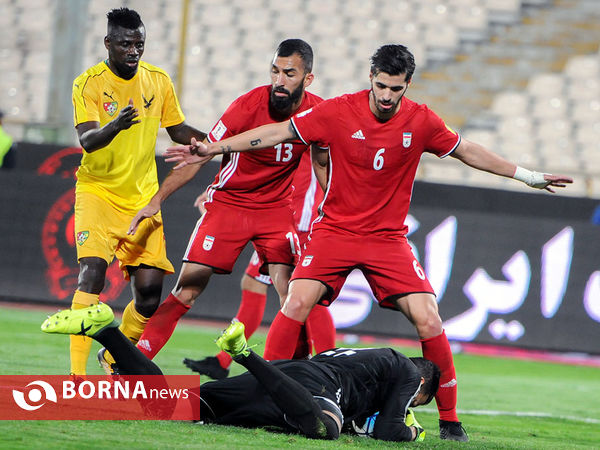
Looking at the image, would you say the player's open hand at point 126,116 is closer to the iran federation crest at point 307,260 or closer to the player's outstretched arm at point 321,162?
the player's outstretched arm at point 321,162

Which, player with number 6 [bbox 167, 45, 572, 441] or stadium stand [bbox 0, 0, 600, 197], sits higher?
stadium stand [bbox 0, 0, 600, 197]

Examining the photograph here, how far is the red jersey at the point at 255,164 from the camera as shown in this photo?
5.80 metres

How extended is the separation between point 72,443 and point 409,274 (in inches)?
82.7

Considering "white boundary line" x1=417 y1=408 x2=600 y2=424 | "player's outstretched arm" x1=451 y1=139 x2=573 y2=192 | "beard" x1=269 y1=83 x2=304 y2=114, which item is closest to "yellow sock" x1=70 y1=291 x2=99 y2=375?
"beard" x1=269 y1=83 x2=304 y2=114

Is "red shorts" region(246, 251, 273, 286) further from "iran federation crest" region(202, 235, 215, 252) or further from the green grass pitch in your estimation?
"iran federation crest" region(202, 235, 215, 252)

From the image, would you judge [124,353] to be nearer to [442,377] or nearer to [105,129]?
[105,129]

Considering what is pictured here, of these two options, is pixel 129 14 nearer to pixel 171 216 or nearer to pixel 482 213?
pixel 171 216

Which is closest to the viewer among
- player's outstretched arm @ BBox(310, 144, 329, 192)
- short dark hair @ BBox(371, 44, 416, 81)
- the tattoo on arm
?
short dark hair @ BBox(371, 44, 416, 81)

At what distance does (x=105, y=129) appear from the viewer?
5078 millimetres

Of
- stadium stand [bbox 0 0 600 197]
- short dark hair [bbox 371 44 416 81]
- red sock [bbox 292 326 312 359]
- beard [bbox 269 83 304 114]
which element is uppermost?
stadium stand [bbox 0 0 600 197]

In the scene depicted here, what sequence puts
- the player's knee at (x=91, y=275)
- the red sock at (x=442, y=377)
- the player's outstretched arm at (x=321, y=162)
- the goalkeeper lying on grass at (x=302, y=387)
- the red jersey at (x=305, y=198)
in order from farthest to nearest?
the red jersey at (x=305, y=198) < the player's outstretched arm at (x=321, y=162) < the player's knee at (x=91, y=275) < the red sock at (x=442, y=377) < the goalkeeper lying on grass at (x=302, y=387)

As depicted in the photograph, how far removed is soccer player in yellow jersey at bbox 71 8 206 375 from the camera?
17.6 ft

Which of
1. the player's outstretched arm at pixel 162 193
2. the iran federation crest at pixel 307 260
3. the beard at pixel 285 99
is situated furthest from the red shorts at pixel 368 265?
the beard at pixel 285 99

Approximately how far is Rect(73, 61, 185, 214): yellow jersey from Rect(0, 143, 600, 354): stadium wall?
4405 millimetres
